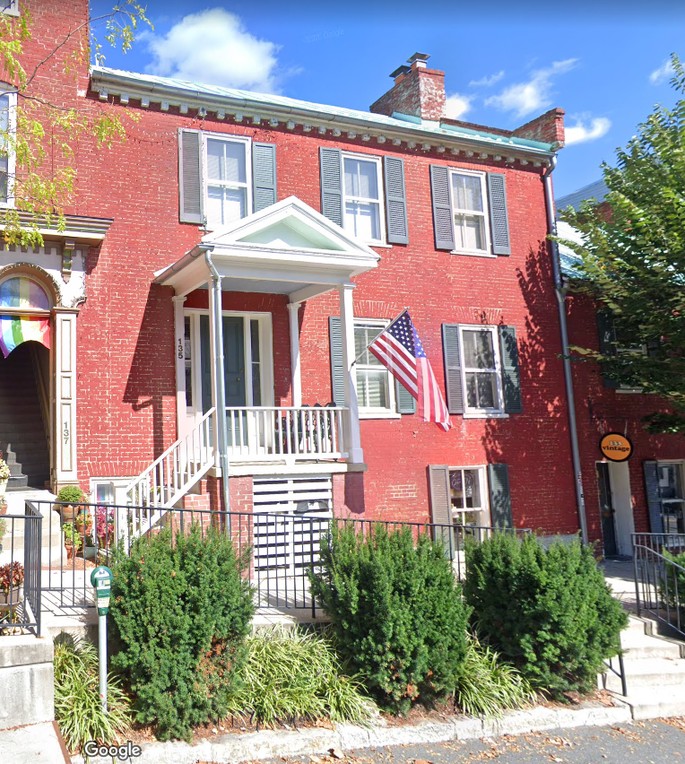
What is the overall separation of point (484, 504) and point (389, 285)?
15.3 ft

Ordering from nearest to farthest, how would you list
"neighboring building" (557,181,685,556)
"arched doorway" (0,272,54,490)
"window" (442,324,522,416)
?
"arched doorway" (0,272,54,490), "window" (442,324,522,416), "neighboring building" (557,181,685,556)

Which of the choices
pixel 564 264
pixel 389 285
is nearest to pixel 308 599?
pixel 389 285

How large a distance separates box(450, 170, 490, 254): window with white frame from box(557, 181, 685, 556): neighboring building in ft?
7.29

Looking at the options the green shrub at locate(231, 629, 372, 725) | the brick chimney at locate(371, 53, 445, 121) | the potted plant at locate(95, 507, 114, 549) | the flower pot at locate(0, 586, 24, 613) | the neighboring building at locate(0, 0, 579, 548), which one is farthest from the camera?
the brick chimney at locate(371, 53, 445, 121)

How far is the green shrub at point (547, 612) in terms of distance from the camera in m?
7.95

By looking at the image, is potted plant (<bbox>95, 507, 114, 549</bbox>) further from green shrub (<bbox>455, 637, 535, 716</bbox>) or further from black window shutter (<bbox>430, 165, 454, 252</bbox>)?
black window shutter (<bbox>430, 165, 454, 252</bbox>)

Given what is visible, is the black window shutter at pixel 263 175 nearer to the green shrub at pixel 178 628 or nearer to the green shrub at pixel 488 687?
the green shrub at pixel 178 628

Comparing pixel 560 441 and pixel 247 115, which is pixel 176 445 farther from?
pixel 560 441

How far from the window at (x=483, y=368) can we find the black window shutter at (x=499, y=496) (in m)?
1.14

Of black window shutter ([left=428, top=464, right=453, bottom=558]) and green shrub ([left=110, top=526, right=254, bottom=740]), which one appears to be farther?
black window shutter ([left=428, top=464, right=453, bottom=558])

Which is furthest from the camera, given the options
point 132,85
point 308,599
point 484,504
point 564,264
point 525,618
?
point 564,264

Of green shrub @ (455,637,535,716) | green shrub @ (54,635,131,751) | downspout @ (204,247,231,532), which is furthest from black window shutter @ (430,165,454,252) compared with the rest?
green shrub @ (54,635,131,751)

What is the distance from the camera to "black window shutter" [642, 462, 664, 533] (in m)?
16.5

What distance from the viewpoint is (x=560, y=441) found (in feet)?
52.5
